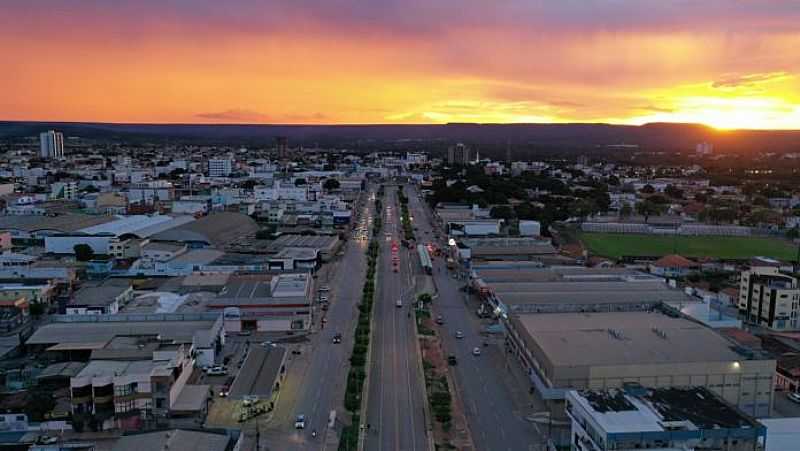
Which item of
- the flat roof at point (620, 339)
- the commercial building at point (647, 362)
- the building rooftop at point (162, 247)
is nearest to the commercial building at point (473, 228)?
the building rooftop at point (162, 247)

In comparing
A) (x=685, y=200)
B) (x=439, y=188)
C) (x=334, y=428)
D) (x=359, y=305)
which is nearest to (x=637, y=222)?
(x=685, y=200)

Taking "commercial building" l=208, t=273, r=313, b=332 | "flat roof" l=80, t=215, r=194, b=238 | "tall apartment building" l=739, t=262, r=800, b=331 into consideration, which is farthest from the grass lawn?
"flat roof" l=80, t=215, r=194, b=238

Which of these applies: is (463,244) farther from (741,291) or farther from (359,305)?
(741,291)

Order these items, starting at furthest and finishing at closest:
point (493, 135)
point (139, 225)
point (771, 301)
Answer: point (493, 135), point (139, 225), point (771, 301)

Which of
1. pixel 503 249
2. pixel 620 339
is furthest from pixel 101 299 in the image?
pixel 503 249

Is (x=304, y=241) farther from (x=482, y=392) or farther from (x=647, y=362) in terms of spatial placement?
(x=647, y=362)

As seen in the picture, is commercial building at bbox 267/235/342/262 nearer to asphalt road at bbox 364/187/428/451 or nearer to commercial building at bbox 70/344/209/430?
asphalt road at bbox 364/187/428/451

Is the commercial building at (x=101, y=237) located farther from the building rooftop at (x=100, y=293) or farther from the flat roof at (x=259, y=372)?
the flat roof at (x=259, y=372)

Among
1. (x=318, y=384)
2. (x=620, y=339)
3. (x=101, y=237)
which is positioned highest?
(x=620, y=339)
